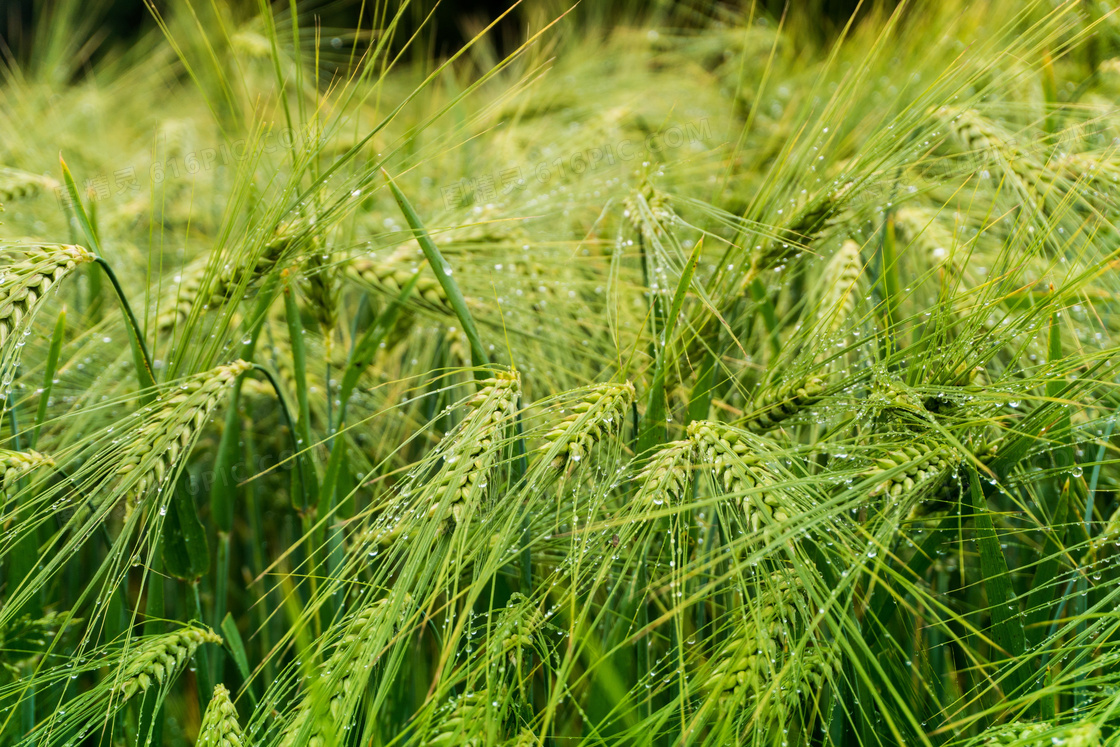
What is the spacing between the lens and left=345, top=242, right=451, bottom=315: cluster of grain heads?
2.16ft

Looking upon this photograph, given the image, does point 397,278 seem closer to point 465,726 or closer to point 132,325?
point 132,325

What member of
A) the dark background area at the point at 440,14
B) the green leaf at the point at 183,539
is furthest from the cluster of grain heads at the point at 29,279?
the dark background area at the point at 440,14

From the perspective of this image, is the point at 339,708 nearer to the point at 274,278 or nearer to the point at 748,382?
the point at 274,278

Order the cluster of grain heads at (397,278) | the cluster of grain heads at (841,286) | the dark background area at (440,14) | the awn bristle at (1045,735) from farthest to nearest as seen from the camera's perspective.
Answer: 1. the dark background area at (440,14)
2. the cluster of grain heads at (397,278)
3. the cluster of grain heads at (841,286)
4. the awn bristle at (1045,735)

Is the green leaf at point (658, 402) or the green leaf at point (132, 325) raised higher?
the green leaf at point (132, 325)

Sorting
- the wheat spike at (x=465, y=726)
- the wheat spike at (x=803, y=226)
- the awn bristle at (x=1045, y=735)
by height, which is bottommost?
the awn bristle at (x=1045, y=735)

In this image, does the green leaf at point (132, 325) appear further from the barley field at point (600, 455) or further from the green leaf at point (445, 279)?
the green leaf at point (445, 279)

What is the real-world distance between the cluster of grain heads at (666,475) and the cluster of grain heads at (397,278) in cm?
30

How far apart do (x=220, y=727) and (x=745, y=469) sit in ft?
1.21

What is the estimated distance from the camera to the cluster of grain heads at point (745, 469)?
1.32ft

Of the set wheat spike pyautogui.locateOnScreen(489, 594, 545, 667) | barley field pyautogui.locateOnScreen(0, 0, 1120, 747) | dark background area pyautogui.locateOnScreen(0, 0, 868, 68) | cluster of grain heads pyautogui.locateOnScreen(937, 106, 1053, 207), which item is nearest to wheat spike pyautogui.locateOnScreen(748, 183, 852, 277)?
barley field pyautogui.locateOnScreen(0, 0, 1120, 747)

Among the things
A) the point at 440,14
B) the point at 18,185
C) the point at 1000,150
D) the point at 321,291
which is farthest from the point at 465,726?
the point at 440,14

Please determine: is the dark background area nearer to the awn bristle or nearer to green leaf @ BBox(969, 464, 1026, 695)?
green leaf @ BBox(969, 464, 1026, 695)

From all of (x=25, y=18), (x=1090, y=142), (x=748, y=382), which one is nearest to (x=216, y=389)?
(x=748, y=382)
